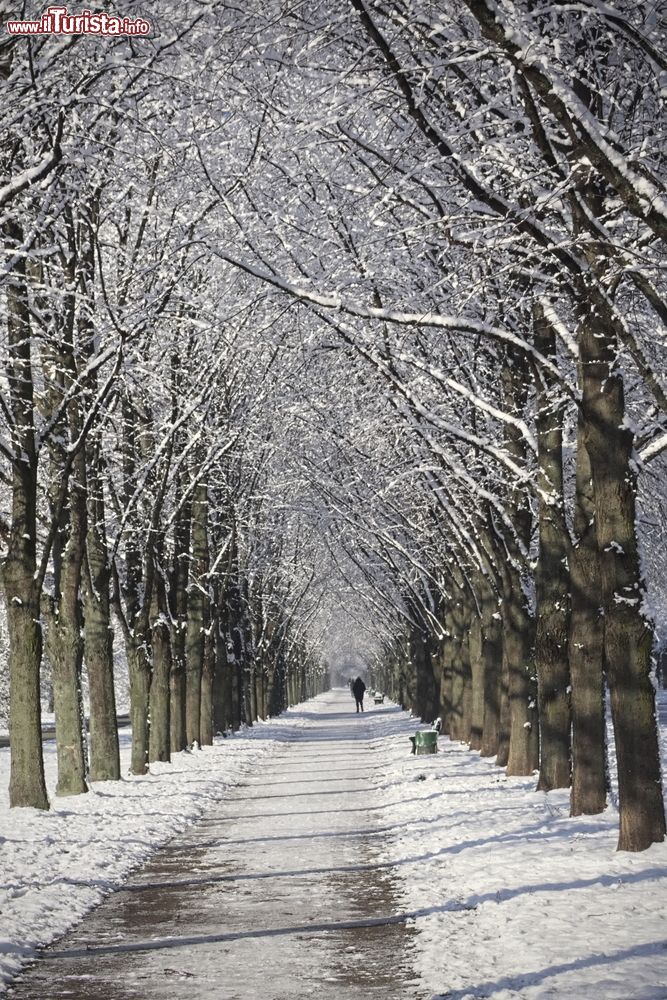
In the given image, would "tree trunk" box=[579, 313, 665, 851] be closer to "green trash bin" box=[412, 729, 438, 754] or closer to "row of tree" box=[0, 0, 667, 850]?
"row of tree" box=[0, 0, 667, 850]

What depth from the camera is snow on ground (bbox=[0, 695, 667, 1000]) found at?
24.4 feet

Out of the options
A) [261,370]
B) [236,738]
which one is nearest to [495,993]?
[261,370]

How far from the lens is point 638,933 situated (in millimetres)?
8219

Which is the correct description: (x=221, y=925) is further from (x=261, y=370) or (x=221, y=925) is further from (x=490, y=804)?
(x=261, y=370)

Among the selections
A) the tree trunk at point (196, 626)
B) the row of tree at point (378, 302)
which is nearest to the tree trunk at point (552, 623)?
the row of tree at point (378, 302)

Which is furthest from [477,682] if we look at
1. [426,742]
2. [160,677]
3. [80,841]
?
[80,841]

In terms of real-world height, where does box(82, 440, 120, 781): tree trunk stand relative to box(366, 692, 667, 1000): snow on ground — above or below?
above

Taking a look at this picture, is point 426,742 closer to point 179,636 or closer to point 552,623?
point 179,636

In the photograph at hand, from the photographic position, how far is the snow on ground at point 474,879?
7.45 metres

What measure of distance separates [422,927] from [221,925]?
5.06 feet

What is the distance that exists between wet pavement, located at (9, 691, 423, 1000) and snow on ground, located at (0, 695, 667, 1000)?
24 centimetres

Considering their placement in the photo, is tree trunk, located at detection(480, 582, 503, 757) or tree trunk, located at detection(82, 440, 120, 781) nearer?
tree trunk, located at detection(82, 440, 120, 781)

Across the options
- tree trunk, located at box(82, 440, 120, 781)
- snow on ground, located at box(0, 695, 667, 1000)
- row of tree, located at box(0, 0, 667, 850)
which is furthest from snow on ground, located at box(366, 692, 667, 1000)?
tree trunk, located at box(82, 440, 120, 781)

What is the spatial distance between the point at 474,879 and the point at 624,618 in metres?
2.83
